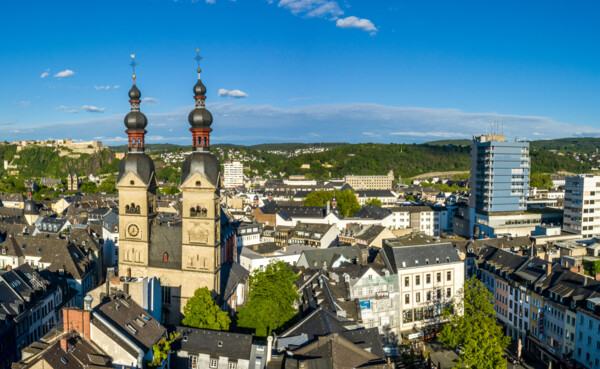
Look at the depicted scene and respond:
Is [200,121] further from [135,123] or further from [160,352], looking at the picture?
[160,352]

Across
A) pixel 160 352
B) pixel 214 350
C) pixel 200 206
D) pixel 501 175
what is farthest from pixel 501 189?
pixel 160 352

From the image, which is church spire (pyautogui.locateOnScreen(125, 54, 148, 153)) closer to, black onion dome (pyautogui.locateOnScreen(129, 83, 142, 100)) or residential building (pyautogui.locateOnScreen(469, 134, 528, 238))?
black onion dome (pyautogui.locateOnScreen(129, 83, 142, 100))

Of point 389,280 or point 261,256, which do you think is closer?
point 389,280

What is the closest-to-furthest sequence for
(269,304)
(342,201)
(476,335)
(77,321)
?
(77,321), (476,335), (269,304), (342,201)

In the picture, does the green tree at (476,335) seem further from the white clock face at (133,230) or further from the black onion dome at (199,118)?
the white clock face at (133,230)

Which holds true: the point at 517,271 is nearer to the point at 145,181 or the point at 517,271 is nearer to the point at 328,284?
the point at 328,284

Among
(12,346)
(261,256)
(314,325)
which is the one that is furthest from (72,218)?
(314,325)
